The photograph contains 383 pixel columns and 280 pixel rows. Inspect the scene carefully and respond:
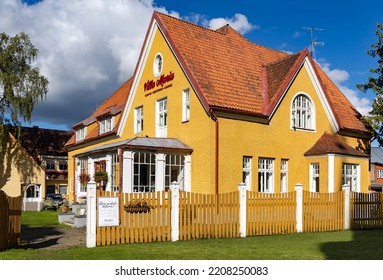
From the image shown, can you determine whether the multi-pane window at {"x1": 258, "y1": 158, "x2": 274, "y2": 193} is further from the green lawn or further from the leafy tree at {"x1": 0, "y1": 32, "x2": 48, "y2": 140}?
the leafy tree at {"x1": 0, "y1": 32, "x2": 48, "y2": 140}

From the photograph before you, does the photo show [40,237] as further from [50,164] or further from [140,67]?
[50,164]

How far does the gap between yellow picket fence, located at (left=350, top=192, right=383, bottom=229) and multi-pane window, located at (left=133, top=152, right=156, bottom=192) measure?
861cm

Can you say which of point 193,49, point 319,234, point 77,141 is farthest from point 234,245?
point 77,141

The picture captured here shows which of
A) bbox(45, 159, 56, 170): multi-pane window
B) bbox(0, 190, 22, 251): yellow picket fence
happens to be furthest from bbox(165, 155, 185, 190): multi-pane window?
bbox(45, 159, 56, 170): multi-pane window

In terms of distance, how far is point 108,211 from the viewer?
13.4 m

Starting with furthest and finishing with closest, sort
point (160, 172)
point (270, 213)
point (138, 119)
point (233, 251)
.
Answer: point (138, 119) → point (160, 172) → point (270, 213) → point (233, 251)

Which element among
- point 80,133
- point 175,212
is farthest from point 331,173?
point 80,133

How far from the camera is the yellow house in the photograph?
2041 cm

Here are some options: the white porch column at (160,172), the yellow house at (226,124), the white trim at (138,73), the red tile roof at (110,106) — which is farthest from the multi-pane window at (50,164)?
the white porch column at (160,172)

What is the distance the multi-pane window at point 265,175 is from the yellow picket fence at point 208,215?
6648 millimetres

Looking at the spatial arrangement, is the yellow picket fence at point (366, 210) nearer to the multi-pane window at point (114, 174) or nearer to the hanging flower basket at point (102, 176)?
the multi-pane window at point (114, 174)

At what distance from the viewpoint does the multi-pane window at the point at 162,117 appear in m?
24.1

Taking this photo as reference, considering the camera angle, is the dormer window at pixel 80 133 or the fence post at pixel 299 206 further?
the dormer window at pixel 80 133

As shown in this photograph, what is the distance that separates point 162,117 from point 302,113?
7.45m
